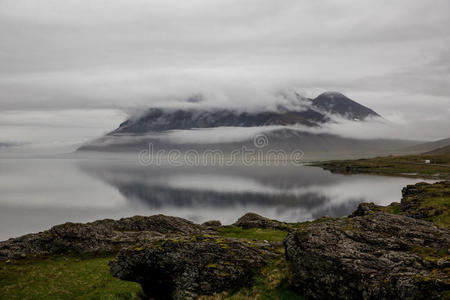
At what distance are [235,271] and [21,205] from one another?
7748 inches

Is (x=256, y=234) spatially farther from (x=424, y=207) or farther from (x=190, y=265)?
(x=424, y=207)

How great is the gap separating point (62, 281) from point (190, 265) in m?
15.5

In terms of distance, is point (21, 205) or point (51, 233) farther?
point (21, 205)

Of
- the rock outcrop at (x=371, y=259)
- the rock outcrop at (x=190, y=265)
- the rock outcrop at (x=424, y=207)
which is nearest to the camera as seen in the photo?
the rock outcrop at (x=371, y=259)

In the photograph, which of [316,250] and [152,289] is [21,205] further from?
[316,250]

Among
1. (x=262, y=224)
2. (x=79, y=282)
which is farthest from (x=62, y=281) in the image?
(x=262, y=224)

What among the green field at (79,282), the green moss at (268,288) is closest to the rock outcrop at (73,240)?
the green field at (79,282)

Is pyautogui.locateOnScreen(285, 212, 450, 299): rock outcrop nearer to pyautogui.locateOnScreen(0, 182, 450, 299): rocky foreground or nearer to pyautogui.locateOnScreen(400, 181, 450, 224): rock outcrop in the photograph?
pyautogui.locateOnScreen(0, 182, 450, 299): rocky foreground

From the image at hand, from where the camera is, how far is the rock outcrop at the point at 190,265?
896 inches

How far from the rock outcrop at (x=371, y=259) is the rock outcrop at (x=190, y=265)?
12.3ft

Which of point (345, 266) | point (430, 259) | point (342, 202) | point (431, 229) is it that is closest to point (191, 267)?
point (345, 266)

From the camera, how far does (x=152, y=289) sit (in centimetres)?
2588

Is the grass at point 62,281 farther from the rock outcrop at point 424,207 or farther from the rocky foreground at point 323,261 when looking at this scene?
the rock outcrop at point 424,207

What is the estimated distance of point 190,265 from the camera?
933 inches
